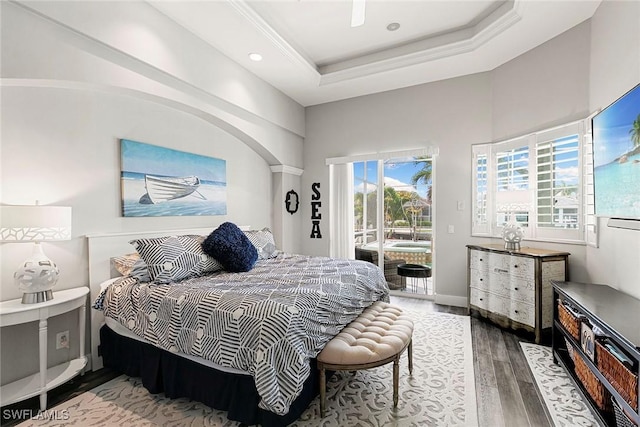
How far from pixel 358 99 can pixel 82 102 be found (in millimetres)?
3648

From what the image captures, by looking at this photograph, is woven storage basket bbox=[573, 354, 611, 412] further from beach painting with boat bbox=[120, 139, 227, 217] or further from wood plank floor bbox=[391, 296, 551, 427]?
beach painting with boat bbox=[120, 139, 227, 217]

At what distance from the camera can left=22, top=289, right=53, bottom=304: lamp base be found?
2014mm

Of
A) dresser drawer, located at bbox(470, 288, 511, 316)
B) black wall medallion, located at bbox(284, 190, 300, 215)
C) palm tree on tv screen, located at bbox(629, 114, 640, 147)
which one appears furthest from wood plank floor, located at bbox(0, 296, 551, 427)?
black wall medallion, located at bbox(284, 190, 300, 215)

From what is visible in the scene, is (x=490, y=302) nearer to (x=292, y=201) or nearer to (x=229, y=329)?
(x=229, y=329)

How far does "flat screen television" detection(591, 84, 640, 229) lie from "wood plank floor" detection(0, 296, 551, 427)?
1.37 meters

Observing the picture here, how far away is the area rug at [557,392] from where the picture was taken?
1.91m

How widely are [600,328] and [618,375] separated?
0.85ft

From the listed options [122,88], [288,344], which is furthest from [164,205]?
[288,344]

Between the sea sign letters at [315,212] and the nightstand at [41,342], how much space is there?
3.39 meters

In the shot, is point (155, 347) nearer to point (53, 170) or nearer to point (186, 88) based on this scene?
point (53, 170)

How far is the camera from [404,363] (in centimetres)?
264

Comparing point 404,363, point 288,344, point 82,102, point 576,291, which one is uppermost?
point 82,102

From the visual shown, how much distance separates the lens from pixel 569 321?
2.28m

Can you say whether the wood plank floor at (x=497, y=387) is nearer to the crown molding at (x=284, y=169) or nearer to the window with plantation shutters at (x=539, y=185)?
the window with plantation shutters at (x=539, y=185)
